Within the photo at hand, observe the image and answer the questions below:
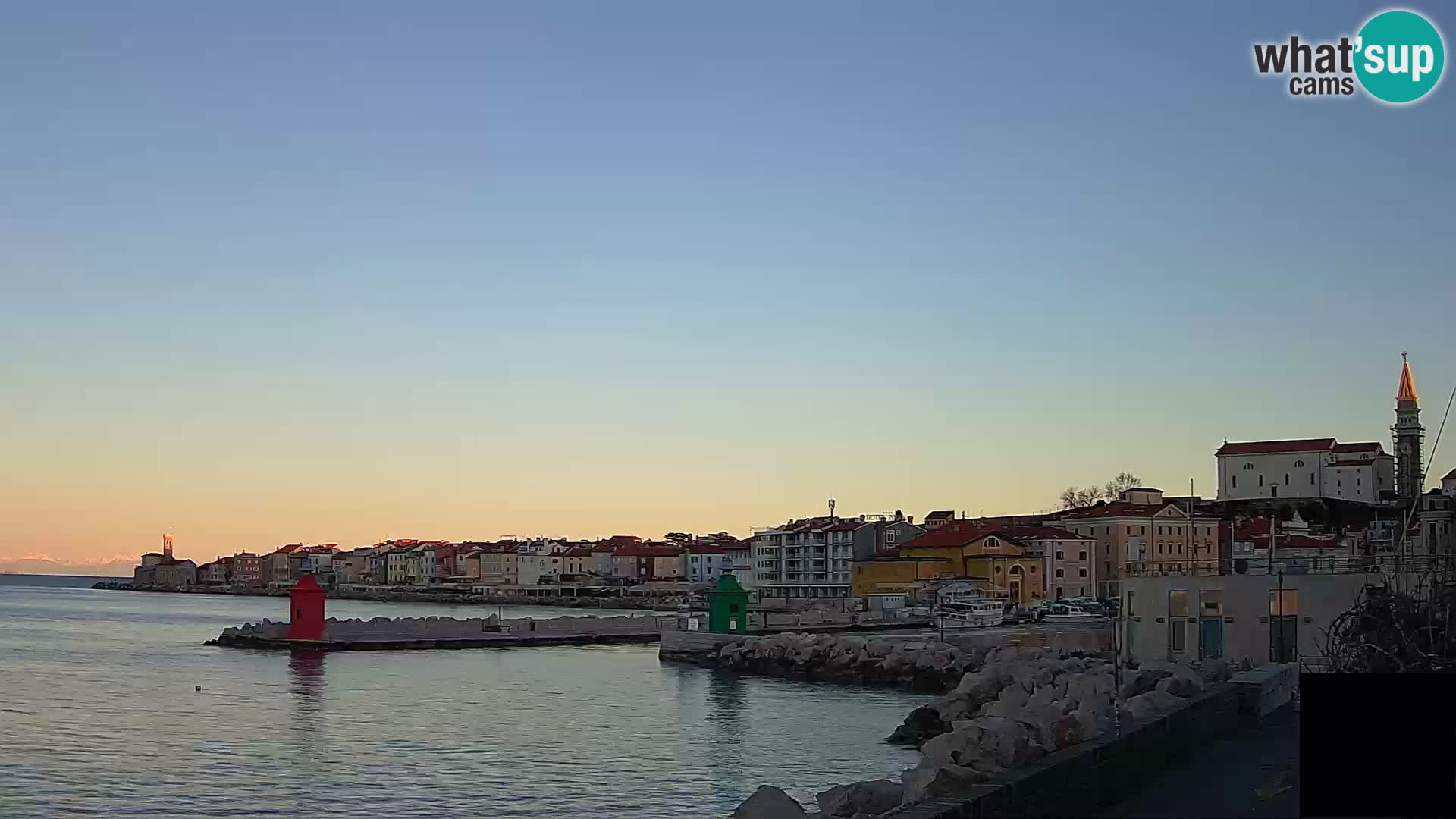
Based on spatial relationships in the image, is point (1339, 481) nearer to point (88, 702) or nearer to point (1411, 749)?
point (88, 702)

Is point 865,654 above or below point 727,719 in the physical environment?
above

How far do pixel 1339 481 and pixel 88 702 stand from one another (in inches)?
3370

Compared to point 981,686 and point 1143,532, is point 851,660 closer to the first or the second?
point 981,686

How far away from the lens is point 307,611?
5175cm

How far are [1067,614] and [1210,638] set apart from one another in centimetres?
3674

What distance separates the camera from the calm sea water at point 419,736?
62.6 ft

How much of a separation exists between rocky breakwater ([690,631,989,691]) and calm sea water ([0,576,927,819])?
1484 millimetres

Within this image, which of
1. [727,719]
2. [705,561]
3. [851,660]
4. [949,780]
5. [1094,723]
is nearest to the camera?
[949,780]

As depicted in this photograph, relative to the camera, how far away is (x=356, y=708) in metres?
31.0

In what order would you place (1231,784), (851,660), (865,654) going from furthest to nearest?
1. (865,654)
2. (851,660)
3. (1231,784)

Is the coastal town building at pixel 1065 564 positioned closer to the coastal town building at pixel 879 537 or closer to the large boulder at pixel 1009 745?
the coastal town building at pixel 879 537

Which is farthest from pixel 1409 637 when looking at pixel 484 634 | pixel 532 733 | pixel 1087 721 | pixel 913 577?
pixel 913 577

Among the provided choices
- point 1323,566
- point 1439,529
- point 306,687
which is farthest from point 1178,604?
point 306,687

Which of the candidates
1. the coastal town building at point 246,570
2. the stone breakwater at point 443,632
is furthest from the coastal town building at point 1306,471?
the coastal town building at point 246,570
